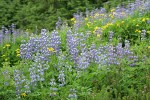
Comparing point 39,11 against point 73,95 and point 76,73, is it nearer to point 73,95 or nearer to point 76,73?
point 76,73

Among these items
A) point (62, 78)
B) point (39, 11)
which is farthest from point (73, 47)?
point (39, 11)

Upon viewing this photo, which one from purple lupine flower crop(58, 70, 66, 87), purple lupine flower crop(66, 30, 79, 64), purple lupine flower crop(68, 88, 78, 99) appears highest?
purple lupine flower crop(66, 30, 79, 64)

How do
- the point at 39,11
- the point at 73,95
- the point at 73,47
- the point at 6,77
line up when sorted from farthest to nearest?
1. the point at 39,11
2. the point at 73,47
3. the point at 6,77
4. the point at 73,95

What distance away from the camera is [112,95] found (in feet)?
14.2

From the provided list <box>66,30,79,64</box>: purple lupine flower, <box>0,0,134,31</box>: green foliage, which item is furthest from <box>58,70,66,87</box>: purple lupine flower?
<box>0,0,134,31</box>: green foliage

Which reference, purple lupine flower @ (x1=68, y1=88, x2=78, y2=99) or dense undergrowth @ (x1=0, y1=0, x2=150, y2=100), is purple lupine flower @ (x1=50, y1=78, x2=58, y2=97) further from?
purple lupine flower @ (x1=68, y1=88, x2=78, y2=99)

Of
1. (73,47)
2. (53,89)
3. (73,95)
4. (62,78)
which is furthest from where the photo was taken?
(73,47)

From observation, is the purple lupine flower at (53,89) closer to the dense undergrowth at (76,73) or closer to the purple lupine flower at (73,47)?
the dense undergrowth at (76,73)

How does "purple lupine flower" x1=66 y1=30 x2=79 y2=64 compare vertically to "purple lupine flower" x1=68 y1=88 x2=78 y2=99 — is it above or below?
above

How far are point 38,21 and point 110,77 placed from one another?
20.2 feet

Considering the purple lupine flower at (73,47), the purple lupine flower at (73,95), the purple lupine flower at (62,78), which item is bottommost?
the purple lupine flower at (73,95)

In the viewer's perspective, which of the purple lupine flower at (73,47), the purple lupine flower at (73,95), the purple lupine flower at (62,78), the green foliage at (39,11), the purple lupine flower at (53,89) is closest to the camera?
the purple lupine flower at (73,95)

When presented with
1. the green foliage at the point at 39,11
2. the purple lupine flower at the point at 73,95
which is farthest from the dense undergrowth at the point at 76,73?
the green foliage at the point at 39,11

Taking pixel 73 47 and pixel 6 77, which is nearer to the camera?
pixel 6 77
